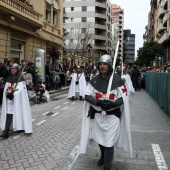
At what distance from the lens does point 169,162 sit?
507cm

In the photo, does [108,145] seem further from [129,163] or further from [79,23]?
[79,23]

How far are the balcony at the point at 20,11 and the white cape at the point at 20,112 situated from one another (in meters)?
10.3

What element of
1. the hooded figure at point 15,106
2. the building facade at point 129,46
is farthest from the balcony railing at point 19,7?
the building facade at point 129,46

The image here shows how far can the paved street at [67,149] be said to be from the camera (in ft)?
15.9

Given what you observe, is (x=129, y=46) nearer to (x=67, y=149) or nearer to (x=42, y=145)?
(x=42, y=145)

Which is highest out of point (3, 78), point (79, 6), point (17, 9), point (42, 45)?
point (79, 6)

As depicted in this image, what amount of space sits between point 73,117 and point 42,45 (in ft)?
50.8

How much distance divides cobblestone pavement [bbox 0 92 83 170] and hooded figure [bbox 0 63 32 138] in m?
0.28

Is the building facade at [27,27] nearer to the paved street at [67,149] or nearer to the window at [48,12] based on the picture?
the window at [48,12]

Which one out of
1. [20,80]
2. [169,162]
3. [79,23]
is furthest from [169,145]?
[79,23]

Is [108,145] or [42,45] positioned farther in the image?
[42,45]

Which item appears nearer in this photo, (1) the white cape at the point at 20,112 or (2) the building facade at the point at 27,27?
(1) the white cape at the point at 20,112

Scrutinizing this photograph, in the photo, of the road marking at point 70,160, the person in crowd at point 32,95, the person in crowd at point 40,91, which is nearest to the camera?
the road marking at point 70,160

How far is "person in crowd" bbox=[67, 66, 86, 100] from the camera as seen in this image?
1479cm
